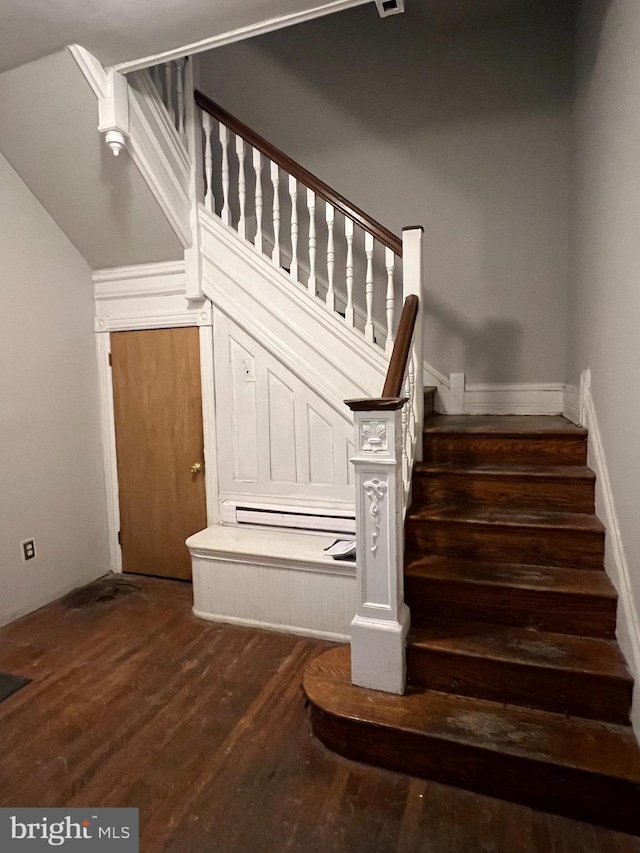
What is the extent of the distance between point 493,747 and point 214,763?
1.02 metres

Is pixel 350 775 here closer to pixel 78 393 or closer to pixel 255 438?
pixel 255 438

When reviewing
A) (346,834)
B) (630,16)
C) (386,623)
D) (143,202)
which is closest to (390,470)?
(386,623)

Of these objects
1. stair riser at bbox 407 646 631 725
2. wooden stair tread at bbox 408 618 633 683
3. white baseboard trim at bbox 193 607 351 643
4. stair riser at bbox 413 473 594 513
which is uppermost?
stair riser at bbox 413 473 594 513

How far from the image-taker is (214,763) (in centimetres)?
192

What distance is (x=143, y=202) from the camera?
9.95ft

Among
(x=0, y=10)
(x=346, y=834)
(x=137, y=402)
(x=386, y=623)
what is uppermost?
(x=0, y=10)

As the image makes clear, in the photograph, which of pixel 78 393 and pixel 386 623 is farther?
pixel 78 393

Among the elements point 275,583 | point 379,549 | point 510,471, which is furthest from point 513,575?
point 275,583

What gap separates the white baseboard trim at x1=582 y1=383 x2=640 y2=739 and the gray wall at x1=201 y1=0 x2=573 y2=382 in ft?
4.16

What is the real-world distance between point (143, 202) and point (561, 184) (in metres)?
2.73

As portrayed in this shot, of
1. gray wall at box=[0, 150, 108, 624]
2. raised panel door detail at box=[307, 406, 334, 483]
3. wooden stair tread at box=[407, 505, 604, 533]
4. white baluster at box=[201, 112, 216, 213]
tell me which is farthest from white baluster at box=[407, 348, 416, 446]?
gray wall at box=[0, 150, 108, 624]

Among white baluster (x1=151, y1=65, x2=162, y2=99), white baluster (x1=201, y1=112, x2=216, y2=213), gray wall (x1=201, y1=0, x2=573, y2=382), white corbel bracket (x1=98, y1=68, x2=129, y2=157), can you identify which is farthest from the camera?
gray wall (x1=201, y1=0, x2=573, y2=382)

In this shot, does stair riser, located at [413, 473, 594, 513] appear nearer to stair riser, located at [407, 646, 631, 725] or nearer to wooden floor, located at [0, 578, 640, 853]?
stair riser, located at [407, 646, 631, 725]

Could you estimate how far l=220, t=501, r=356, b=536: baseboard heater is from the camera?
315cm
